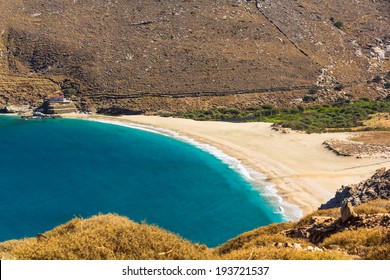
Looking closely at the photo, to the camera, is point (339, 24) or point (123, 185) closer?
point (123, 185)

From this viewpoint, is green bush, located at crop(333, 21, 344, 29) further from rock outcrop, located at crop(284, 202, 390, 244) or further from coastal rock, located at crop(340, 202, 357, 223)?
coastal rock, located at crop(340, 202, 357, 223)

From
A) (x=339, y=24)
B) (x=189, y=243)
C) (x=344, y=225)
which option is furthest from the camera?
(x=339, y=24)

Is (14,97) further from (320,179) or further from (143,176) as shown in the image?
(320,179)

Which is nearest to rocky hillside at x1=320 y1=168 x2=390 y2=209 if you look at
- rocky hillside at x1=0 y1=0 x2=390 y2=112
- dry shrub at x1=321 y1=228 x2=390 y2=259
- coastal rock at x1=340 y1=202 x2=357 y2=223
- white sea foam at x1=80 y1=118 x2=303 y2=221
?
white sea foam at x1=80 y1=118 x2=303 y2=221

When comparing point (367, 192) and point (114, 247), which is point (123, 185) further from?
point (114, 247)

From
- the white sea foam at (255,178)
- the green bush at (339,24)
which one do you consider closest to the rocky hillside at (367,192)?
the white sea foam at (255,178)

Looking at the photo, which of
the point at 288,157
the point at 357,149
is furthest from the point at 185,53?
the point at 357,149
